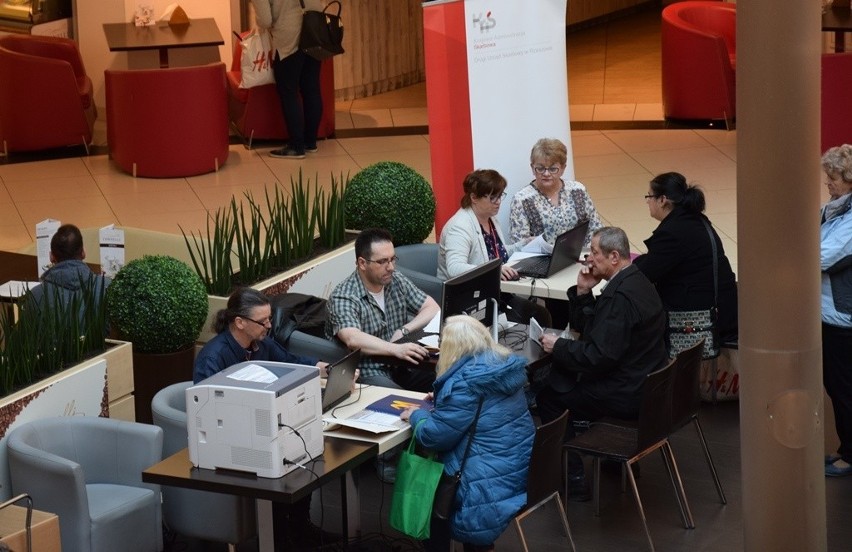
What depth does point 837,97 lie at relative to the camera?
37.3 ft

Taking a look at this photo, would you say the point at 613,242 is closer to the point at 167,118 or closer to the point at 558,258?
the point at 558,258

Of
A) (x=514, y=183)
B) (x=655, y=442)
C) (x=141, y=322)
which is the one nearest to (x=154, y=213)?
(x=514, y=183)

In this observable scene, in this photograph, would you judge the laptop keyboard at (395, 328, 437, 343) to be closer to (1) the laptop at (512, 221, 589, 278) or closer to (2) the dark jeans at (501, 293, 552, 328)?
(2) the dark jeans at (501, 293, 552, 328)

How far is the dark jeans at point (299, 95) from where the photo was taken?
12.4 m

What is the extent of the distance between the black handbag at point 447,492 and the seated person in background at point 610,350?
1.03 meters

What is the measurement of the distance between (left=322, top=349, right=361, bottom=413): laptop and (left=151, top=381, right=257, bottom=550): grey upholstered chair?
0.53 m

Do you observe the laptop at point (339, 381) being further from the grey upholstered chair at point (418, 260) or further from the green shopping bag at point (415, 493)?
the grey upholstered chair at point (418, 260)

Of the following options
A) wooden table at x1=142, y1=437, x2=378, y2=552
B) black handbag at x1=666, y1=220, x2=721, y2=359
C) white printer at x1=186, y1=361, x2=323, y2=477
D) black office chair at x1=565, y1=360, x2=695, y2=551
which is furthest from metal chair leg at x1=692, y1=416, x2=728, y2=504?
white printer at x1=186, y1=361, x2=323, y2=477

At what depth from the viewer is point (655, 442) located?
19.9ft

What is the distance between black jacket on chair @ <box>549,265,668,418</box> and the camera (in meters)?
6.20

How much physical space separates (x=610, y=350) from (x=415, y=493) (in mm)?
1265

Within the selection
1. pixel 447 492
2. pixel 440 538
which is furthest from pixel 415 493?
pixel 440 538

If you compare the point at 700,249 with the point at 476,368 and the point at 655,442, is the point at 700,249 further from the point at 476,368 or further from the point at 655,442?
the point at 476,368

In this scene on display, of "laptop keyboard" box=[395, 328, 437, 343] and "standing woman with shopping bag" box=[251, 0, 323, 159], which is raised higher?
"standing woman with shopping bag" box=[251, 0, 323, 159]
